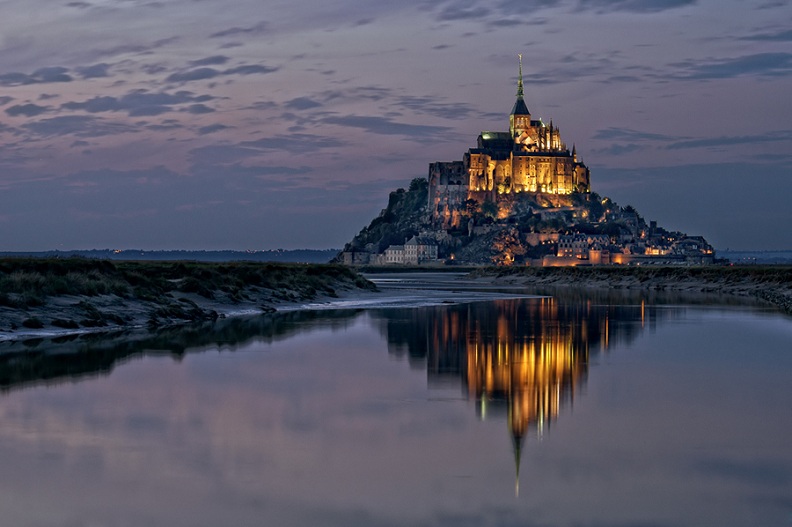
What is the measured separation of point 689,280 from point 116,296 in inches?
2044

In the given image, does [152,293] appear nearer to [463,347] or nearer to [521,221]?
[463,347]

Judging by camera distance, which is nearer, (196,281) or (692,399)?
(692,399)

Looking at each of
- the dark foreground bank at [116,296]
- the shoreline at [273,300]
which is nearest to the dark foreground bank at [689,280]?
the shoreline at [273,300]

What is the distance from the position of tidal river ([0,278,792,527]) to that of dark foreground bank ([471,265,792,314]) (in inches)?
889

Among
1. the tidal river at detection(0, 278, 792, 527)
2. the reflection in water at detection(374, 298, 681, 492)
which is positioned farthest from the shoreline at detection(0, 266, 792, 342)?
the reflection in water at detection(374, 298, 681, 492)

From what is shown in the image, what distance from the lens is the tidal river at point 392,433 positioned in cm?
957

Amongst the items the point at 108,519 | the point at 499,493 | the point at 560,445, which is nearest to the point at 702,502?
the point at 499,493

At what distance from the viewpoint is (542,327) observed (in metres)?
32.1

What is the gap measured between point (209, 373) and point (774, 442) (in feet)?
34.5

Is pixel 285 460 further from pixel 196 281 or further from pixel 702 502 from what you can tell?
pixel 196 281

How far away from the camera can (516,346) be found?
2539 cm

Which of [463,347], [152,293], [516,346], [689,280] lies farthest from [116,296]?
[689,280]

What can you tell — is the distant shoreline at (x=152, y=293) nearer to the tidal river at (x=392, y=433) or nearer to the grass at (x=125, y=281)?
the grass at (x=125, y=281)

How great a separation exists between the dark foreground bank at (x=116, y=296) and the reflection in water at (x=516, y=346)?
5.97m
